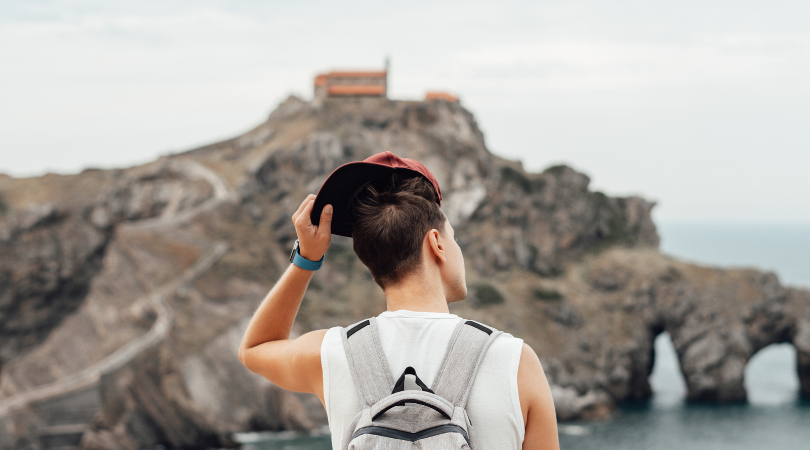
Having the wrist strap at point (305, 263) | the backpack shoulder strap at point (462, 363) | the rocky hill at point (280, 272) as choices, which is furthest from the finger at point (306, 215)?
the rocky hill at point (280, 272)

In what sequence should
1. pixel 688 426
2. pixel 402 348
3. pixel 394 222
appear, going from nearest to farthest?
pixel 402 348 → pixel 394 222 → pixel 688 426

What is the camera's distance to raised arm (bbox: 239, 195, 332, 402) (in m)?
2.58

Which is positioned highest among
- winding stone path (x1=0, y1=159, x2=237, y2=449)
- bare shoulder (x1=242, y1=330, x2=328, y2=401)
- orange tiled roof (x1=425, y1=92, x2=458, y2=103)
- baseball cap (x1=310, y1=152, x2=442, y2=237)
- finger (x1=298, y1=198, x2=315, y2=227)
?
orange tiled roof (x1=425, y1=92, x2=458, y2=103)

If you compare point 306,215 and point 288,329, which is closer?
point 306,215

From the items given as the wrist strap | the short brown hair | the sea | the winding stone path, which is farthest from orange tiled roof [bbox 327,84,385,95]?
the short brown hair

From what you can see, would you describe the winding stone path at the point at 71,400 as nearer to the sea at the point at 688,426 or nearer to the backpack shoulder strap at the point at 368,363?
the sea at the point at 688,426

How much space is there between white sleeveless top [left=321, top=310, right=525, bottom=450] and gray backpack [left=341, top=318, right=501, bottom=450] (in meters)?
0.04

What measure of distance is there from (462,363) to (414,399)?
0.74ft

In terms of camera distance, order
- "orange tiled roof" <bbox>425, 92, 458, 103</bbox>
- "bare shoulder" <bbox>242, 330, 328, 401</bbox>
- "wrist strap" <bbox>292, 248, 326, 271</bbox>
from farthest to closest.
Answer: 1. "orange tiled roof" <bbox>425, 92, 458, 103</bbox>
2. "wrist strap" <bbox>292, 248, 326, 271</bbox>
3. "bare shoulder" <bbox>242, 330, 328, 401</bbox>

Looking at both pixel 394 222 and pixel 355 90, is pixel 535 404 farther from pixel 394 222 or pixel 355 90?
pixel 355 90

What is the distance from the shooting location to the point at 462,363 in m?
2.23

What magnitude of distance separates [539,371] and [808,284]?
154 m

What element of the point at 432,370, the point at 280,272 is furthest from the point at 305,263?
the point at 280,272

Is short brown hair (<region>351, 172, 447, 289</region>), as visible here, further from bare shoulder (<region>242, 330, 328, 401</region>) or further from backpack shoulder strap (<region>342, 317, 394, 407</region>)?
bare shoulder (<region>242, 330, 328, 401</region>)
